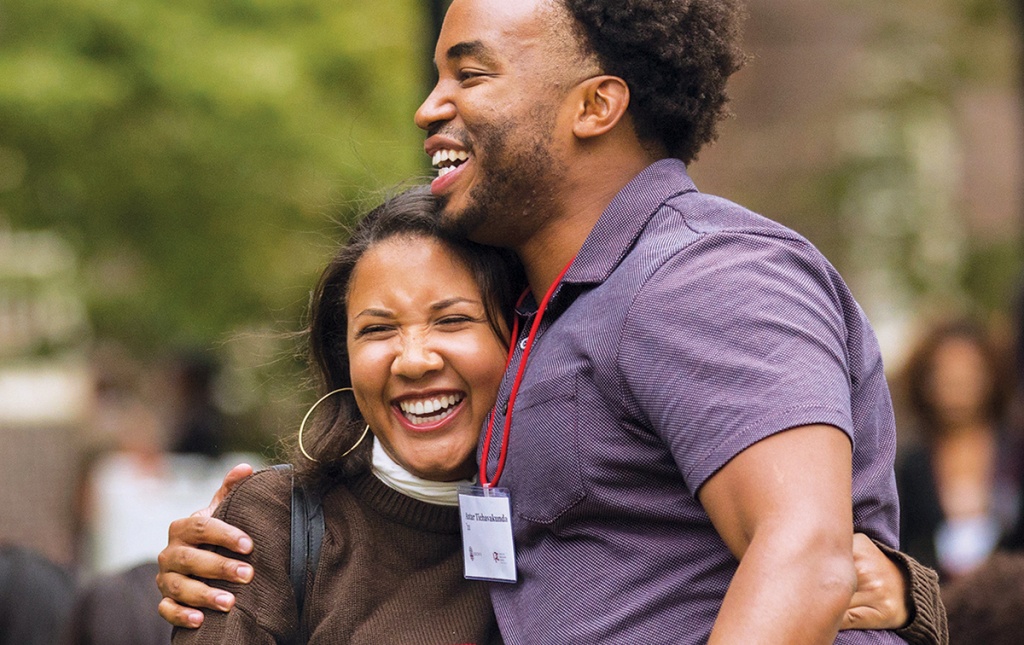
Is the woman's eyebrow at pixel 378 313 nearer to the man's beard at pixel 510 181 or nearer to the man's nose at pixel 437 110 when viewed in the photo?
the man's beard at pixel 510 181

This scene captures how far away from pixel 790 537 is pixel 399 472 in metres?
1.22

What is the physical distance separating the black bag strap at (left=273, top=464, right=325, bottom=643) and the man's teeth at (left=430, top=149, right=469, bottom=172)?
2.62 ft

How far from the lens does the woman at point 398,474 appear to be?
307cm

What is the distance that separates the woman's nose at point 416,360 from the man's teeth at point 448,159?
0.37 meters

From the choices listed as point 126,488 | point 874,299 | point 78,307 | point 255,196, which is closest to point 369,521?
point 126,488

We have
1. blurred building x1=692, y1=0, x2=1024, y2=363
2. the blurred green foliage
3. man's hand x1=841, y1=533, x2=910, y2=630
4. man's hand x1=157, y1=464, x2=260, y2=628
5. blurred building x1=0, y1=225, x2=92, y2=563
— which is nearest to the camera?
man's hand x1=841, y1=533, x2=910, y2=630

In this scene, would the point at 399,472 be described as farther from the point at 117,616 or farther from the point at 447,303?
the point at 117,616

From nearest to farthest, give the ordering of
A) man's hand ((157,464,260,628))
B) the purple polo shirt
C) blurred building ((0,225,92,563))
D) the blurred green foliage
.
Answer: the purple polo shirt, man's hand ((157,464,260,628)), the blurred green foliage, blurred building ((0,225,92,563))

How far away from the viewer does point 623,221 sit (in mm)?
2834

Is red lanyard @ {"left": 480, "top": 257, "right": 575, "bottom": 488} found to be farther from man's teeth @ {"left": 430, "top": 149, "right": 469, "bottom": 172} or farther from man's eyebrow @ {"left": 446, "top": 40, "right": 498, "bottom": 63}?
man's eyebrow @ {"left": 446, "top": 40, "right": 498, "bottom": 63}

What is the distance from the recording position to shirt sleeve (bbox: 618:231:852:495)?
91.7 inches

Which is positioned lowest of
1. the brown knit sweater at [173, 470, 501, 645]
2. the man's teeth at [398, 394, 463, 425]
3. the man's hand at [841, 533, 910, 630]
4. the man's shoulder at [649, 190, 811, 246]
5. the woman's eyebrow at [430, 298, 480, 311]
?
the brown knit sweater at [173, 470, 501, 645]

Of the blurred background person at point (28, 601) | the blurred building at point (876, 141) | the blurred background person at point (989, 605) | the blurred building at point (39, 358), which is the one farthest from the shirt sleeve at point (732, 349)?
the blurred building at point (876, 141)

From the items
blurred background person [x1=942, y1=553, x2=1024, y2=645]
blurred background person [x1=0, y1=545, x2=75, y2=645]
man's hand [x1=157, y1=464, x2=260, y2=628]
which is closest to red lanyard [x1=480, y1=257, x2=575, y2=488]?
man's hand [x1=157, y1=464, x2=260, y2=628]
